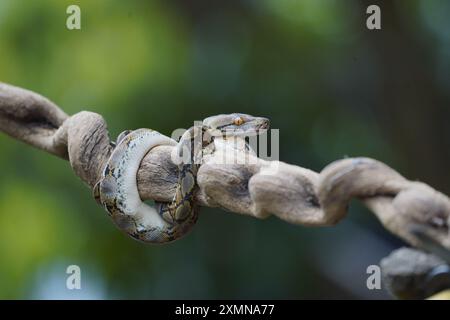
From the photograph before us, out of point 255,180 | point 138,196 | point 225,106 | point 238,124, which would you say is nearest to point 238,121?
point 238,124

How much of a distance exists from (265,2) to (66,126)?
2552mm

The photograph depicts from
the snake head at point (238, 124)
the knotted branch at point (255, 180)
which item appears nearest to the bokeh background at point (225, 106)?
the knotted branch at point (255, 180)

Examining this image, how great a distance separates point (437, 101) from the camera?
409 cm

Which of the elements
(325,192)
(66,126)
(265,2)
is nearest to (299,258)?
(265,2)

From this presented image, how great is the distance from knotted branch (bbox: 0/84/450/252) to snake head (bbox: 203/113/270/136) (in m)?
0.17

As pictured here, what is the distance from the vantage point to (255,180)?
4.75ft

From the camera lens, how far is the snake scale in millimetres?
1737

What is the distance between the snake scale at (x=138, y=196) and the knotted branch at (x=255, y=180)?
30 millimetres

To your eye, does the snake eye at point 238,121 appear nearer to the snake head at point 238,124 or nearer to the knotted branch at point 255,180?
the snake head at point 238,124

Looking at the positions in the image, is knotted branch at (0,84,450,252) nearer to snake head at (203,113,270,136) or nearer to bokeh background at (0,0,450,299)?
snake head at (203,113,270,136)

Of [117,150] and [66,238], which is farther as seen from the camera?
[66,238]

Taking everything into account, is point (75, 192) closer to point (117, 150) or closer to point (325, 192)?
point (117, 150)

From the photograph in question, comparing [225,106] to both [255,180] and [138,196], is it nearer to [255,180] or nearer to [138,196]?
[138,196]

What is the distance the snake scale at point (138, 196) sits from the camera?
1.74 metres
